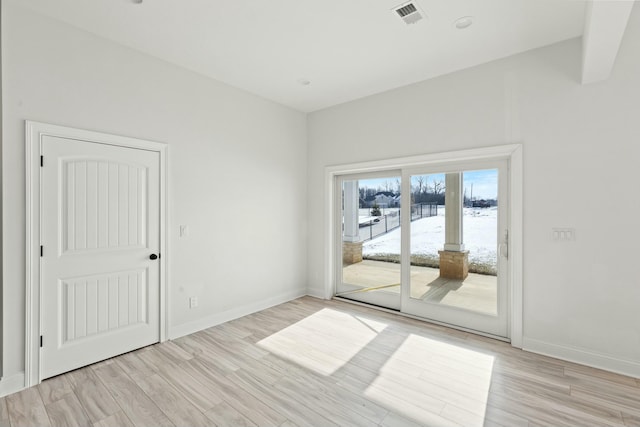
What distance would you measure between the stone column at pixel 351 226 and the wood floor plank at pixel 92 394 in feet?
11.1

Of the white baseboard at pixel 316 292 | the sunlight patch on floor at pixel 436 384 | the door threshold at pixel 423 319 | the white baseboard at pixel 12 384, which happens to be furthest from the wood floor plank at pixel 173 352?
the door threshold at pixel 423 319

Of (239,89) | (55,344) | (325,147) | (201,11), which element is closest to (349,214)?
(325,147)

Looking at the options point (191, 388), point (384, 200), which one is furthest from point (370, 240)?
point (191, 388)

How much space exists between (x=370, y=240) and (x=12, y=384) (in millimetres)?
4074

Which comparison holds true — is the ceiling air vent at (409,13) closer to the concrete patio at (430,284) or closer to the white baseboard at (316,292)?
the concrete patio at (430,284)

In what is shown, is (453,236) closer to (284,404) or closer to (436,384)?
(436,384)

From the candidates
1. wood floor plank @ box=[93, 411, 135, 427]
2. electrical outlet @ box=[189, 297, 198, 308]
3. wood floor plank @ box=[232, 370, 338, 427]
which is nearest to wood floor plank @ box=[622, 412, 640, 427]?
wood floor plank @ box=[232, 370, 338, 427]

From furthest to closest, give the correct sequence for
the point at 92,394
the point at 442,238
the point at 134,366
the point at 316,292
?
1. the point at 316,292
2. the point at 442,238
3. the point at 134,366
4. the point at 92,394

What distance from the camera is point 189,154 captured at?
362cm

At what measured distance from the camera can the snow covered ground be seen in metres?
3.54

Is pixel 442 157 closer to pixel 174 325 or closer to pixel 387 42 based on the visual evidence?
pixel 387 42

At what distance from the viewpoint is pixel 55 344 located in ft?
8.80

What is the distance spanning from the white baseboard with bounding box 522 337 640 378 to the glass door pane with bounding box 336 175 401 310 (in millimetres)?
1635

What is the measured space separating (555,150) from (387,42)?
2.00 metres
